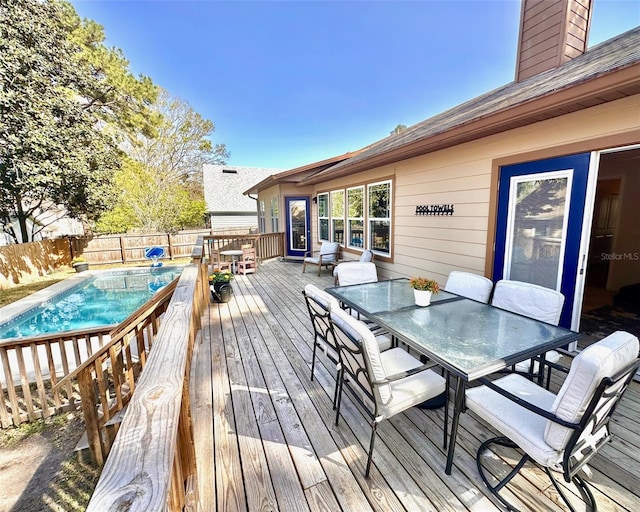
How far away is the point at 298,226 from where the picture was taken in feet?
30.1

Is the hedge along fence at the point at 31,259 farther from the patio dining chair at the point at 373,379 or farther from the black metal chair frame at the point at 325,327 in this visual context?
the patio dining chair at the point at 373,379

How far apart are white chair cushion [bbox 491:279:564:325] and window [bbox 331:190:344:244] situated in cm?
481

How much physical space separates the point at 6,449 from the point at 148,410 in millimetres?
3170

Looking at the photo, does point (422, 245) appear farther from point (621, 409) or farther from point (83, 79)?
point (83, 79)

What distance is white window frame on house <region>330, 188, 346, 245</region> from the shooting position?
7.13 m

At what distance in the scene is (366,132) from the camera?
621 inches

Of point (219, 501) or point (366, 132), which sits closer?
point (219, 501)

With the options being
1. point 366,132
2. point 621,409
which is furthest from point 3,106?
point 366,132

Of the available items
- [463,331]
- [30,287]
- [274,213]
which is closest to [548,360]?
[463,331]

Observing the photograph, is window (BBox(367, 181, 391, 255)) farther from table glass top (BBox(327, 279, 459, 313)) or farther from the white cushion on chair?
the white cushion on chair

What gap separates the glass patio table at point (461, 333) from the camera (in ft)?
5.34

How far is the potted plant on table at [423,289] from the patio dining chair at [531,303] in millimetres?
677

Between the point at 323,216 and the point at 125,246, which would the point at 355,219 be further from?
the point at 125,246

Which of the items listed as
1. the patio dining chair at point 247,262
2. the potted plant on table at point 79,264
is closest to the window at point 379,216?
the patio dining chair at point 247,262
